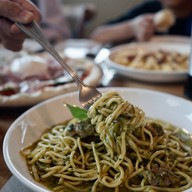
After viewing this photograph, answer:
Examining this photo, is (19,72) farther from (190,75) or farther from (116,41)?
(116,41)

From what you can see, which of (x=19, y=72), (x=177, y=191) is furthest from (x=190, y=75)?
(x=19, y=72)

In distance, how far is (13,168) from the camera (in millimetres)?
796

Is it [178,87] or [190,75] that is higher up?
[190,75]

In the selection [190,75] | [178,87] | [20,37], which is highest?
[20,37]

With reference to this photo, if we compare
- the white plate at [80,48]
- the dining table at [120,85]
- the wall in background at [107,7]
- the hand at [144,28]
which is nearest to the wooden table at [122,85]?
the dining table at [120,85]

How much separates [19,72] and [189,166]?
88 cm

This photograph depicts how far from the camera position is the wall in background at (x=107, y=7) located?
4.60 meters

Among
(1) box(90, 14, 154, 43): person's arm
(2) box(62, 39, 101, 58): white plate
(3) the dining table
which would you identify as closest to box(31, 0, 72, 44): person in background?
(1) box(90, 14, 154, 43): person's arm

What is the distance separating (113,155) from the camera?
909 mm

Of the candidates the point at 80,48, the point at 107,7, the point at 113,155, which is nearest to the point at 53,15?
the point at 80,48

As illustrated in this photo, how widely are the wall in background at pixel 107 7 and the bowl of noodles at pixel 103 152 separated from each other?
375 centimetres

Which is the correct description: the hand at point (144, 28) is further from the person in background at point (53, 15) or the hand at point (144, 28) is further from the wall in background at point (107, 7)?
the wall in background at point (107, 7)

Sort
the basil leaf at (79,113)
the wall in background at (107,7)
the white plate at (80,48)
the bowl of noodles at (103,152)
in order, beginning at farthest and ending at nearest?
the wall in background at (107,7) → the white plate at (80,48) → the basil leaf at (79,113) → the bowl of noodles at (103,152)

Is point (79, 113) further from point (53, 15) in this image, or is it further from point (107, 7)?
point (107, 7)
